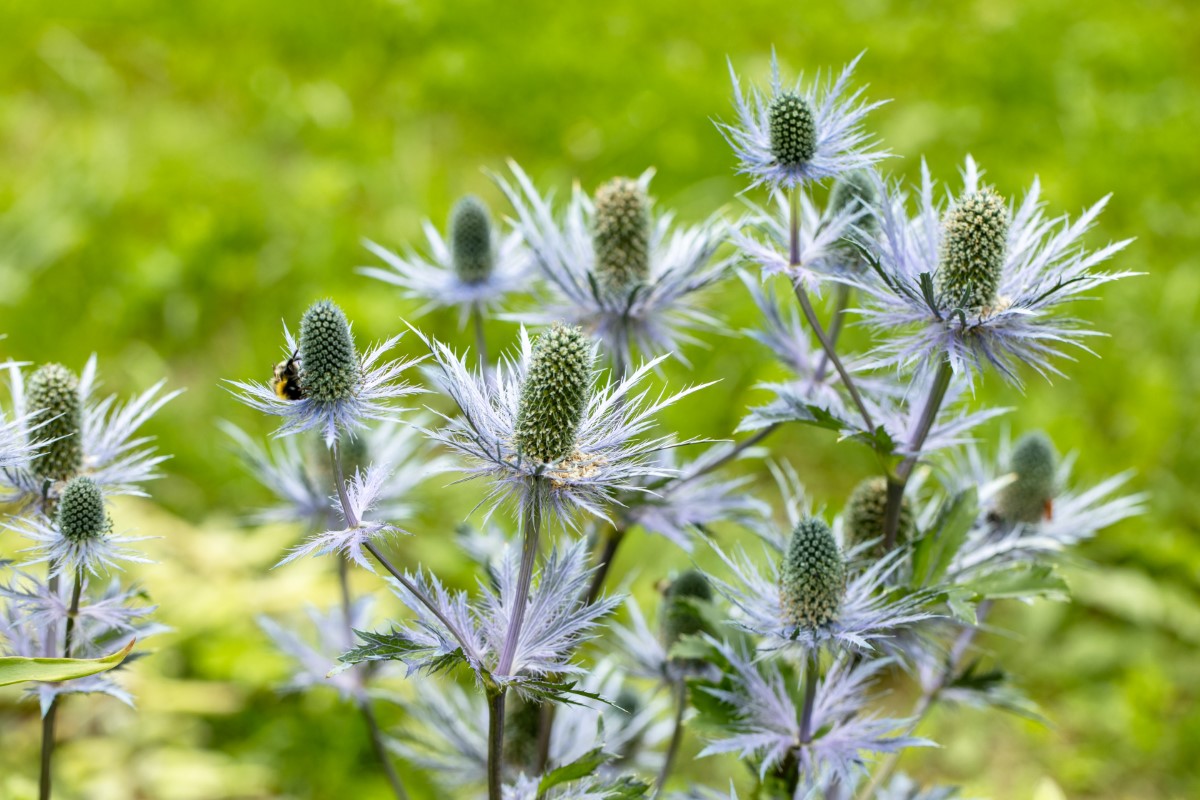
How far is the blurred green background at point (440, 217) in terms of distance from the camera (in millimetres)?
2703

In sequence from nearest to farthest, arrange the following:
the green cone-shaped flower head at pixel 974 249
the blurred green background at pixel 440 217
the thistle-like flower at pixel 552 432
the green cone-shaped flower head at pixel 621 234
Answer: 1. the thistle-like flower at pixel 552 432
2. the green cone-shaped flower head at pixel 974 249
3. the green cone-shaped flower head at pixel 621 234
4. the blurred green background at pixel 440 217

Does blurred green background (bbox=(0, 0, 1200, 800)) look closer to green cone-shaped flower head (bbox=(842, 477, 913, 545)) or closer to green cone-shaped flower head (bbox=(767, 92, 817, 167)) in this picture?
green cone-shaped flower head (bbox=(842, 477, 913, 545))

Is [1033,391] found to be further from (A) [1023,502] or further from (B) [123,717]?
(B) [123,717]

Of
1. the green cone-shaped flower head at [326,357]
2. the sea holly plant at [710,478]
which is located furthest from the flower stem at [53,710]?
the green cone-shaped flower head at [326,357]

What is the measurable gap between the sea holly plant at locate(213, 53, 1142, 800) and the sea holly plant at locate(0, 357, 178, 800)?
0.25 meters

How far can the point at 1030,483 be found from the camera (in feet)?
6.06

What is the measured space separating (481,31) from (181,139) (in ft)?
4.70

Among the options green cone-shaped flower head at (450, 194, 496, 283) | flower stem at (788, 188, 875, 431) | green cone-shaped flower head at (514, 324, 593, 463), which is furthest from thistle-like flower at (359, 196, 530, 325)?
green cone-shaped flower head at (514, 324, 593, 463)

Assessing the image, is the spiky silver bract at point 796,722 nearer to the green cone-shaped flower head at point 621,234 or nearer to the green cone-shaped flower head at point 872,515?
the green cone-shaped flower head at point 872,515

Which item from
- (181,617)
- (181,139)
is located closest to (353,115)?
(181,139)

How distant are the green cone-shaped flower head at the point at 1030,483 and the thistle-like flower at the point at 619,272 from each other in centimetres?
57

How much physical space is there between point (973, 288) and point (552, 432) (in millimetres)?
597

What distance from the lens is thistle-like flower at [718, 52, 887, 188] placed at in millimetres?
1459

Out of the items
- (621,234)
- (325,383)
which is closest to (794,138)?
(621,234)
